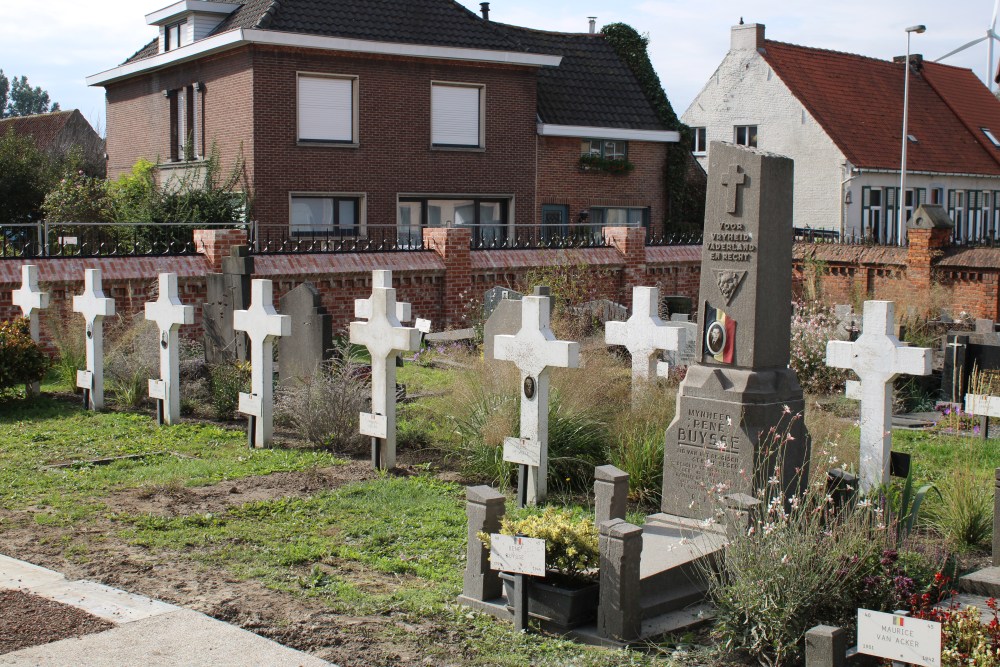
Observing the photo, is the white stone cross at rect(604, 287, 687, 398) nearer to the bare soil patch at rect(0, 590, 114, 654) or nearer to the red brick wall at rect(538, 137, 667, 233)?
the bare soil patch at rect(0, 590, 114, 654)

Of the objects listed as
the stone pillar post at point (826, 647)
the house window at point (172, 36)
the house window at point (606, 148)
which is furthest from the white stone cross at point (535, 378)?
the house window at point (606, 148)

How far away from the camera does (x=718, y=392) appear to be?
766cm

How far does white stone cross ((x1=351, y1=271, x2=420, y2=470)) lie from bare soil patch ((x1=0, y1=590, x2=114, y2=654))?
3.76 metres

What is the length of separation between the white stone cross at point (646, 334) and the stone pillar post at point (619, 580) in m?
5.12

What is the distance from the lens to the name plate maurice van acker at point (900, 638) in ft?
14.8

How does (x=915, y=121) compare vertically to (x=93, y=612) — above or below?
above

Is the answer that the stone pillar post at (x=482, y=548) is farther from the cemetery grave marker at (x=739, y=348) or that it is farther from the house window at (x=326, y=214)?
the house window at (x=326, y=214)

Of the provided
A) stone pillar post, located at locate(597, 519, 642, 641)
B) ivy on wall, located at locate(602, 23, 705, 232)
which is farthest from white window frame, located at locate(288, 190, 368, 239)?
stone pillar post, located at locate(597, 519, 642, 641)

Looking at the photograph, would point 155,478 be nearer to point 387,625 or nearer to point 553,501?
point 553,501

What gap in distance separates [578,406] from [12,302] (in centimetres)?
952

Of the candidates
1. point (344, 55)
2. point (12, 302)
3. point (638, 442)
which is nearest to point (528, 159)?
point (344, 55)

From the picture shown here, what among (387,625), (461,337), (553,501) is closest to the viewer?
(387,625)

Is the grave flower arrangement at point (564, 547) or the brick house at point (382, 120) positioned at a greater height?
the brick house at point (382, 120)

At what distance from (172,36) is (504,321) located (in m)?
20.8
